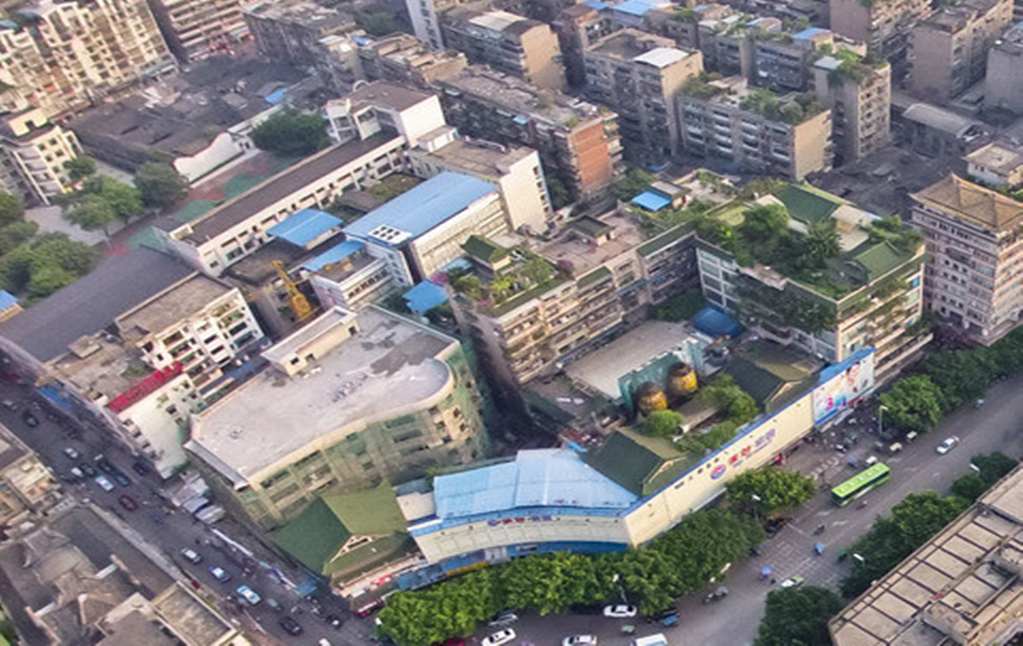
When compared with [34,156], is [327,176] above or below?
below

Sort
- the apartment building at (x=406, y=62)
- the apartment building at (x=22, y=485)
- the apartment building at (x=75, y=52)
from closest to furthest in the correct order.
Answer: the apartment building at (x=22, y=485)
the apartment building at (x=406, y=62)
the apartment building at (x=75, y=52)

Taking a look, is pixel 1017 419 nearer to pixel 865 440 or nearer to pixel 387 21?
pixel 865 440

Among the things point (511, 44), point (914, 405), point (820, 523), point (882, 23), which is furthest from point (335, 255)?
point (882, 23)

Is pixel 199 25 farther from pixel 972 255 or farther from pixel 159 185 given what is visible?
pixel 972 255

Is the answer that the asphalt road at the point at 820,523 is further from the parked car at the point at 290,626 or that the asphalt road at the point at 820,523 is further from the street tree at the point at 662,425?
the parked car at the point at 290,626

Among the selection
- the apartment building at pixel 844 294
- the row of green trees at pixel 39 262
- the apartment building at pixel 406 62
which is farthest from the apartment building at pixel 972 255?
the row of green trees at pixel 39 262

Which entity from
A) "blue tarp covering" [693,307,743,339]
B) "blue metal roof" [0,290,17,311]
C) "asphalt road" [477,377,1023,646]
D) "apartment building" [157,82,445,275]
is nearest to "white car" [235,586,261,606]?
"asphalt road" [477,377,1023,646]

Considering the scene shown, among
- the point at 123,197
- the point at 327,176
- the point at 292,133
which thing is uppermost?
the point at 327,176
